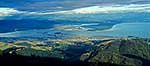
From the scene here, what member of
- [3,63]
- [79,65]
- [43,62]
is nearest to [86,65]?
[79,65]

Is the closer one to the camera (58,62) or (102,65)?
(102,65)

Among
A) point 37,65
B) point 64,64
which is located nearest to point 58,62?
point 64,64

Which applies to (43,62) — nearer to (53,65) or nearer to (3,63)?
(53,65)

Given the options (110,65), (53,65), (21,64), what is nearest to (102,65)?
(110,65)

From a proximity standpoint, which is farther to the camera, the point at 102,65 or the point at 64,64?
the point at 64,64

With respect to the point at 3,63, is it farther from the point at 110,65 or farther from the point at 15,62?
the point at 110,65

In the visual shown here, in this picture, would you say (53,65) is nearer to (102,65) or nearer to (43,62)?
(43,62)

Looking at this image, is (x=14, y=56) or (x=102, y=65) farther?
(x=14, y=56)
